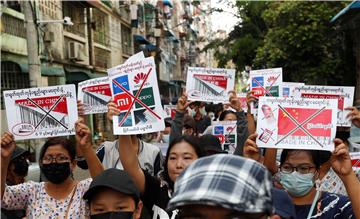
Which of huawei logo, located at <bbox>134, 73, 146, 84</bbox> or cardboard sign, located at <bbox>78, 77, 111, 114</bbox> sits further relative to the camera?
cardboard sign, located at <bbox>78, 77, 111, 114</bbox>

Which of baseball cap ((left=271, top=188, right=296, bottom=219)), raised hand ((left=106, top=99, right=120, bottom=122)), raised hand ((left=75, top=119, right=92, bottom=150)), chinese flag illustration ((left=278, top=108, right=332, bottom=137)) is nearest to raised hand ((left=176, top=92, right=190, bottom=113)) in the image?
raised hand ((left=106, top=99, right=120, bottom=122))

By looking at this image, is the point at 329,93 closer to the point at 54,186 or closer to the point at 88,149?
the point at 88,149

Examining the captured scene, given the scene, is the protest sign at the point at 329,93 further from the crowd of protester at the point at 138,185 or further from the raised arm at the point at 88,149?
the raised arm at the point at 88,149

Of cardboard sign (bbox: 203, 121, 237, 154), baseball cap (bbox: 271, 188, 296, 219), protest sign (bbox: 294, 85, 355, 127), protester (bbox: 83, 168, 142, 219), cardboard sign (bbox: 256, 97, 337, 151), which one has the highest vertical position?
protest sign (bbox: 294, 85, 355, 127)

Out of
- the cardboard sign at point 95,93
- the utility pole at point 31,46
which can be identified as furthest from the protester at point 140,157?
the utility pole at point 31,46

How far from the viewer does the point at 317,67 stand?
563 inches

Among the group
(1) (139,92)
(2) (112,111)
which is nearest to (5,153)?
(2) (112,111)

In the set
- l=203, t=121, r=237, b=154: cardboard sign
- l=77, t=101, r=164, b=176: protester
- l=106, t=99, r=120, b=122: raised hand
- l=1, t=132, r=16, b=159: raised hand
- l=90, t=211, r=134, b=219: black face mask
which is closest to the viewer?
l=90, t=211, r=134, b=219: black face mask

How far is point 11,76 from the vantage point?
13.0 m

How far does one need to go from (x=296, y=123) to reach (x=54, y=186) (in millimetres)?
1582

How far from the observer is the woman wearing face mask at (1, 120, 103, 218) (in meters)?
2.76

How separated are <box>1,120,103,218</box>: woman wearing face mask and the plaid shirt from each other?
1.62m

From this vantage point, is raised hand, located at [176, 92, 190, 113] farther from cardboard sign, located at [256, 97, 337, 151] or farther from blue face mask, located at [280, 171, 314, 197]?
blue face mask, located at [280, 171, 314, 197]

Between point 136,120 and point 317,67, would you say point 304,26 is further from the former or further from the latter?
point 136,120
